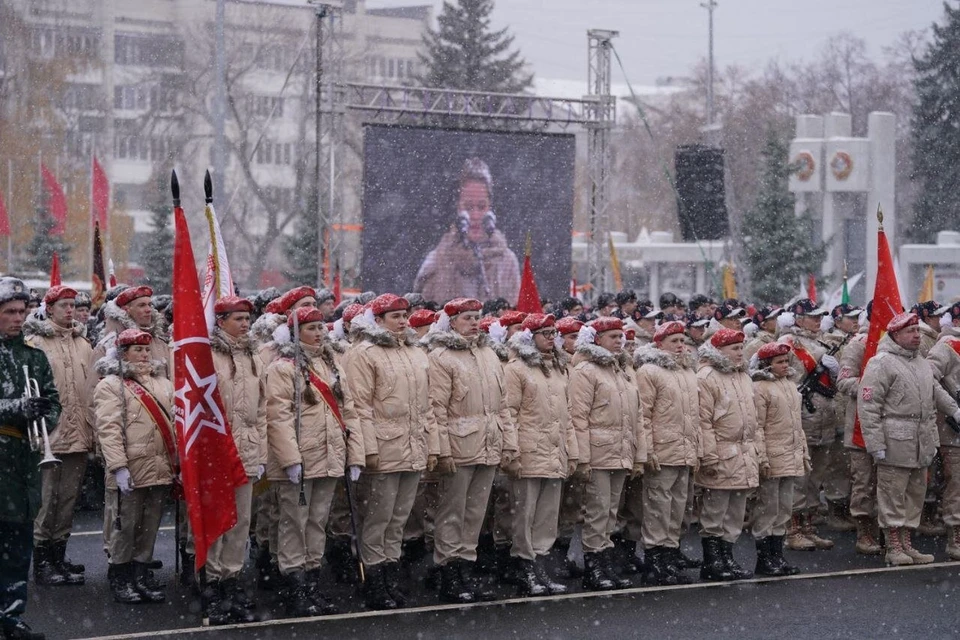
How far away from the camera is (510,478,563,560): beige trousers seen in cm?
980

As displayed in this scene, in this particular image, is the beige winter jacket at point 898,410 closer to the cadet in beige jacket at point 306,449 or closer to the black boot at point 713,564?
the black boot at point 713,564

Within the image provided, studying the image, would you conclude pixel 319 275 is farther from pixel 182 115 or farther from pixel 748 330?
pixel 182 115

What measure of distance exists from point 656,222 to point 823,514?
198 ft

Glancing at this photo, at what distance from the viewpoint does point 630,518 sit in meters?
10.7

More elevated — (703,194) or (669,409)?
(703,194)

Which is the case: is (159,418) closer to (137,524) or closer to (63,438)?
(137,524)

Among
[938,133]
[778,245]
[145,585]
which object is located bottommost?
[145,585]

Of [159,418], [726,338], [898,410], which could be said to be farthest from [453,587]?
[898,410]

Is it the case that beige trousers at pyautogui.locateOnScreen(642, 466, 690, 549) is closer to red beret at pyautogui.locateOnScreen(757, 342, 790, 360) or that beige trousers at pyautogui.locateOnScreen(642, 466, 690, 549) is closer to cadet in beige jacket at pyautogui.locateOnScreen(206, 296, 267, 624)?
red beret at pyautogui.locateOnScreen(757, 342, 790, 360)

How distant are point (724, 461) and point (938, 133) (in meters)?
41.0

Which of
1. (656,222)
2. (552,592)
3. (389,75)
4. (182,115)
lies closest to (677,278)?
(656,222)

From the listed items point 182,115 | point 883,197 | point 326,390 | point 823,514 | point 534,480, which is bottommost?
point 823,514

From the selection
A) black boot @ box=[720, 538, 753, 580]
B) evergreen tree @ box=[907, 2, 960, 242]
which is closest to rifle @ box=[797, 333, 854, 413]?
black boot @ box=[720, 538, 753, 580]

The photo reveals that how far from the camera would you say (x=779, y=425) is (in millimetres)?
10656
